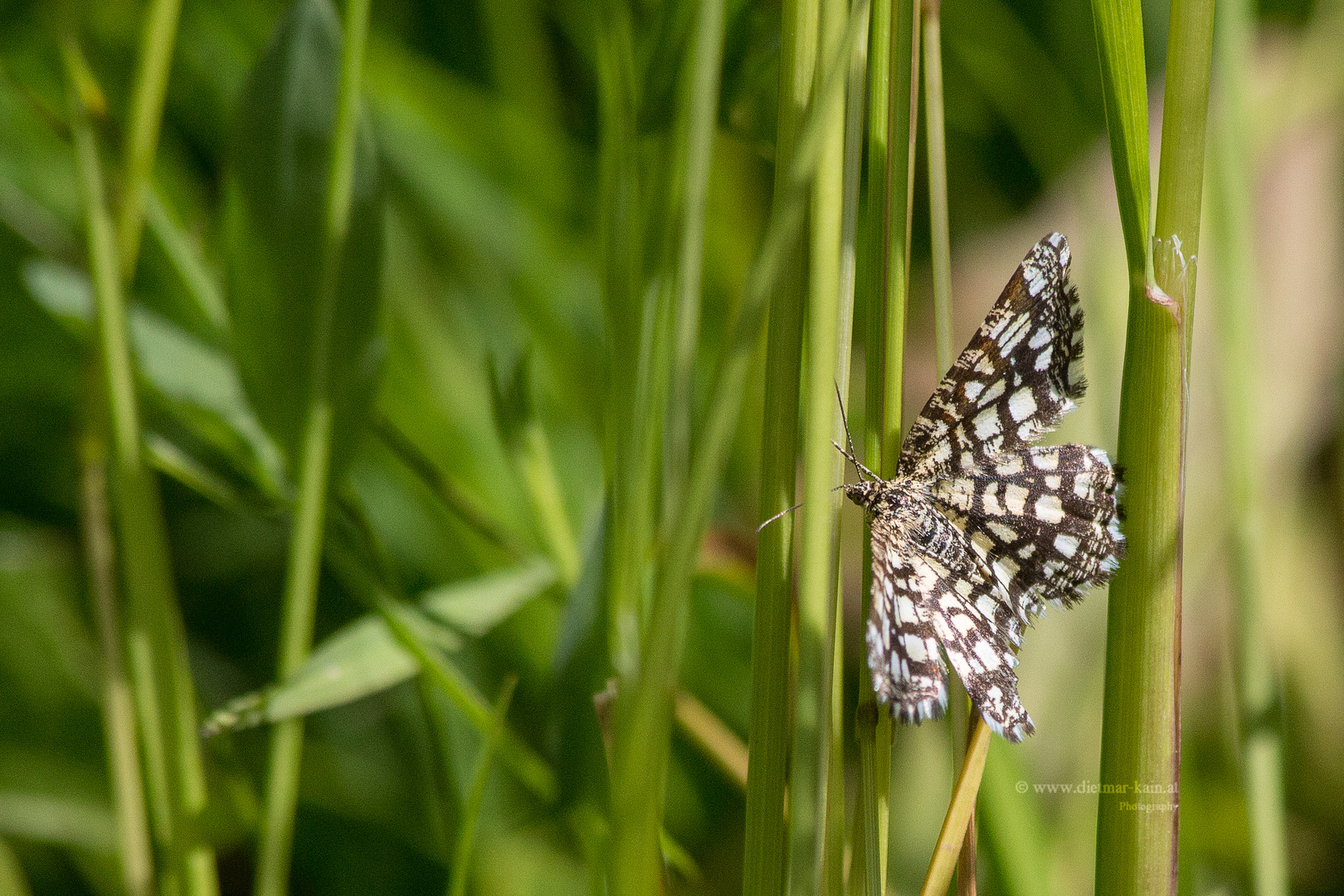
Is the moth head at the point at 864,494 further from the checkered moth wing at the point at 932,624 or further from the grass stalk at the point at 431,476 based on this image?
the grass stalk at the point at 431,476

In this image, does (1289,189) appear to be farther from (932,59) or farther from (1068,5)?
(932,59)

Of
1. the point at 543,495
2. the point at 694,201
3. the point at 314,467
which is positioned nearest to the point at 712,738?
the point at 543,495

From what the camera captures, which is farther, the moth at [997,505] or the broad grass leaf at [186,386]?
the broad grass leaf at [186,386]

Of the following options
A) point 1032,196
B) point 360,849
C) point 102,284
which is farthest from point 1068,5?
point 360,849

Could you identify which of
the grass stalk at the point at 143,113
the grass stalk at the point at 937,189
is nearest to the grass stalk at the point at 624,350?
the grass stalk at the point at 937,189

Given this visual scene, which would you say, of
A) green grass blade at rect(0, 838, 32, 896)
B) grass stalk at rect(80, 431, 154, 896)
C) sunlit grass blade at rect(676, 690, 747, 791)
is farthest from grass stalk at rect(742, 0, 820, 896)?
green grass blade at rect(0, 838, 32, 896)
